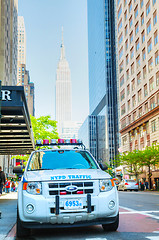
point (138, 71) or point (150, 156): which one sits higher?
point (138, 71)

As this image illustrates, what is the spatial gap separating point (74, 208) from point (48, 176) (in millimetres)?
795

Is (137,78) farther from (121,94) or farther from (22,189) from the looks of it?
(22,189)

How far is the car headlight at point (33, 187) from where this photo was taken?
6229 millimetres

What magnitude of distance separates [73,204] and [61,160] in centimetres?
174

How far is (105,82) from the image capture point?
108438 mm

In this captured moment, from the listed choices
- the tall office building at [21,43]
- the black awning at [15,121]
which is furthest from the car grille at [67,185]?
the tall office building at [21,43]

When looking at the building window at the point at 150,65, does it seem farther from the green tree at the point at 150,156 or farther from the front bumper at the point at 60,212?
the front bumper at the point at 60,212

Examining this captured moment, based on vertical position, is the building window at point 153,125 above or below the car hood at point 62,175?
above

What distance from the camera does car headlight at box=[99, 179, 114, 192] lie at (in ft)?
21.1

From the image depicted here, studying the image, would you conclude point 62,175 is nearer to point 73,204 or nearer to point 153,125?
point 73,204

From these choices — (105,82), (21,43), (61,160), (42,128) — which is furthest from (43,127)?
(21,43)

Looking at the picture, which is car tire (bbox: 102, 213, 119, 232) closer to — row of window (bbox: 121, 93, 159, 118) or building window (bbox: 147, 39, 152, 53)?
row of window (bbox: 121, 93, 159, 118)

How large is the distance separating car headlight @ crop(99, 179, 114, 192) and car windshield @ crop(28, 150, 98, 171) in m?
1.06

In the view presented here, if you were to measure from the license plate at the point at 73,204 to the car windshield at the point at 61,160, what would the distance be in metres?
1.36
